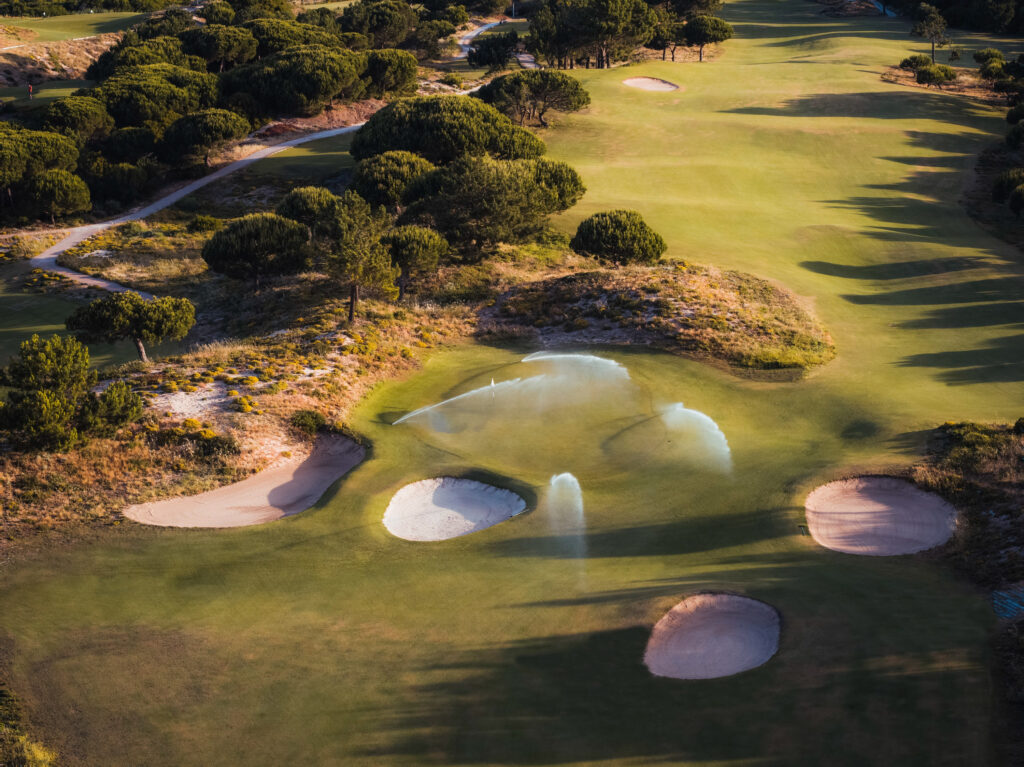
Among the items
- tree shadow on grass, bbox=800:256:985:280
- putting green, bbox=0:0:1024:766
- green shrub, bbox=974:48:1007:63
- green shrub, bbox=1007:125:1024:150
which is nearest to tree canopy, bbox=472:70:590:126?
tree shadow on grass, bbox=800:256:985:280

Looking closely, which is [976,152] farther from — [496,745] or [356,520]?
[496,745]

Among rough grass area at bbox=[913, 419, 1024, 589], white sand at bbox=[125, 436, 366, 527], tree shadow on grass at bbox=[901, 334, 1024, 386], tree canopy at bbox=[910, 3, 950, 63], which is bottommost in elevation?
white sand at bbox=[125, 436, 366, 527]

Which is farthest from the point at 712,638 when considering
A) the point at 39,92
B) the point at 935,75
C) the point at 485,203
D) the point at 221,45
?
the point at 39,92

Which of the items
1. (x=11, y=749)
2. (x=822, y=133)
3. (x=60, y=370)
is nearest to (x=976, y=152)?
(x=822, y=133)

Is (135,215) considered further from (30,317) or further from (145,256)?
(30,317)

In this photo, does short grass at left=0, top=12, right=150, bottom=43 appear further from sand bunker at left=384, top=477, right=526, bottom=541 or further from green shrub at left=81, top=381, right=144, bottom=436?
sand bunker at left=384, top=477, right=526, bottom=541
